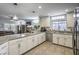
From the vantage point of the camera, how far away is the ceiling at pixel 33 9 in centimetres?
141

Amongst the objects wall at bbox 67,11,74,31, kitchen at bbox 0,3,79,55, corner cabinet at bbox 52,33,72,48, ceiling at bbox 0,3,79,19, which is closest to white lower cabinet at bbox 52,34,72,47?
corner cabinet at bbox 52,33,72,48

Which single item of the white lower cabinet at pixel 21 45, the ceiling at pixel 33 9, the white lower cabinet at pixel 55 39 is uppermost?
the ceiling at pixel 33 9

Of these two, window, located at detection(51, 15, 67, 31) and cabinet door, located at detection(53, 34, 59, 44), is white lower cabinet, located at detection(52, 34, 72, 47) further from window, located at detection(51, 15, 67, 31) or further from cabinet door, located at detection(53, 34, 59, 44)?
window, located at detection(51, 15, 67, 31)

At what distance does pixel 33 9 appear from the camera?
161 centimetres

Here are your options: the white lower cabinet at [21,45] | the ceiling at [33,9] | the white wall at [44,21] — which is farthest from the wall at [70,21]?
the white lower cabinet at [21,45]

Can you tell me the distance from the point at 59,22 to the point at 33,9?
1.90 ft

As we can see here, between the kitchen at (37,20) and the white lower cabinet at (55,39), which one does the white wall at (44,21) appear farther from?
the white lower cabinet at (55,39)

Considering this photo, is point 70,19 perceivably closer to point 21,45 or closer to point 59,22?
point 59,22

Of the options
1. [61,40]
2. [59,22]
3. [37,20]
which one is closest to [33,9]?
[37,20]

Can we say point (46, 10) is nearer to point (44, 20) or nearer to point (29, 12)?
point (44, 20)

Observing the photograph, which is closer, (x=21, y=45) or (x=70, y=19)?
(x=70, y=19)

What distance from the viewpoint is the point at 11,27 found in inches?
61.8

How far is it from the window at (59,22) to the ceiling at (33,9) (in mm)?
98

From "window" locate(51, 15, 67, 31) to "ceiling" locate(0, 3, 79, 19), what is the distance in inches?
3.9
